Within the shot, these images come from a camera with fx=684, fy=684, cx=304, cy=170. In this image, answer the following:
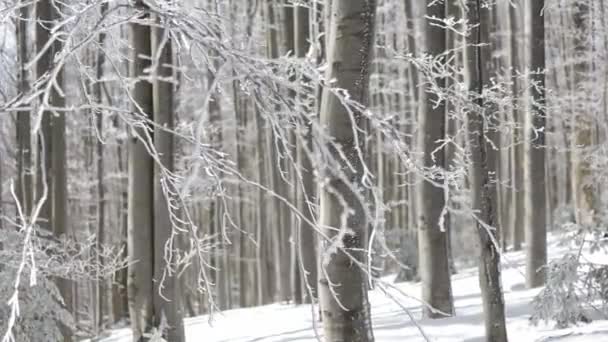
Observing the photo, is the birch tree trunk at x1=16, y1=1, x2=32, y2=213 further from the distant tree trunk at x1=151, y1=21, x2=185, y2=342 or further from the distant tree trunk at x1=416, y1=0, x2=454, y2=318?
the distant tree trunk at x1=416, y1=0, x2=454, y2=318

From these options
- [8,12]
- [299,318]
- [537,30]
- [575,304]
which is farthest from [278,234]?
[8,12]

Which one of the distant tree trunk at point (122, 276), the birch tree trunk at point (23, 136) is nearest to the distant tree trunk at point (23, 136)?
the birch tree trunk at point (23, 136)

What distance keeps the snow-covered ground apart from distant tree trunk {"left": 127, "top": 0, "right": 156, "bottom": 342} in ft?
2.67

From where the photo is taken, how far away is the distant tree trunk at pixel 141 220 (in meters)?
7.69

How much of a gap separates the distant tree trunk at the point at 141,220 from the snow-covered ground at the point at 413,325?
81cm

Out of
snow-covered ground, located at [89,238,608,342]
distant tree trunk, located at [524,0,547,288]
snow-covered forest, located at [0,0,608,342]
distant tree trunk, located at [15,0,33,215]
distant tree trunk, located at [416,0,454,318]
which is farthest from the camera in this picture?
distant tree trunk, located at [15,0,33,215]

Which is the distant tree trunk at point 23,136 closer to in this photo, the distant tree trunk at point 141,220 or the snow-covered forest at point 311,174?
the snow-covered forest at point 311,174

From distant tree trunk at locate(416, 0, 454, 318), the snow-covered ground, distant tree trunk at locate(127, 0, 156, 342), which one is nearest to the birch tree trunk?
the snow-covered ground

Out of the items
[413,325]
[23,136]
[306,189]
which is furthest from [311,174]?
[23,136]

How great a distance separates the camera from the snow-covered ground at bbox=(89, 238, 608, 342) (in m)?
6.83

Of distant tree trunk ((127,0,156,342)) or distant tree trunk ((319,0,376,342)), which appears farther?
distant tree trunk ((127,0,156,342))

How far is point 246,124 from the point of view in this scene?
982 inches

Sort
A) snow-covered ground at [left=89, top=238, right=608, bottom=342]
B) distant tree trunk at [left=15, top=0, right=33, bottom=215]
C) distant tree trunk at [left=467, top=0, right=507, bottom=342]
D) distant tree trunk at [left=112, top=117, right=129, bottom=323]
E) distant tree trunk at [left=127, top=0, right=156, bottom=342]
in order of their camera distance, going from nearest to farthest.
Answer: distant tree trunk at [left=467, top=0, right=507, bottom=342]
snow-covered ground at [left=89, top=238, right=608, bottom=342]
distant tree trunk at [left=127, top=0, right=156, bottom=342]
distant tree trunk at [left=112, top=117, right=129, bottom=323]
distant tree trunk at [left=15, top=0, right=33, bottom=215]

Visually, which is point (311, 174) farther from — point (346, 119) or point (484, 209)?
point (346, 119)
